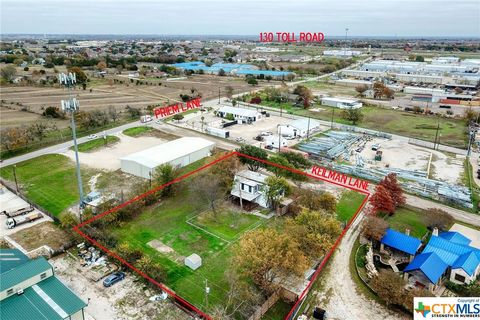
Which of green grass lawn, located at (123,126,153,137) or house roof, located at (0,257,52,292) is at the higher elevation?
house roof, located at (0,257,52,292)

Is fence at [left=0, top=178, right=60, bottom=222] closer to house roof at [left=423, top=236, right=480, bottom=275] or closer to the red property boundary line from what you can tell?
the red property boundary line

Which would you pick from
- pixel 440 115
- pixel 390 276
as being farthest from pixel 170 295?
pixel 440 115

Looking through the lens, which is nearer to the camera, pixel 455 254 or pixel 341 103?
pixel 455 254

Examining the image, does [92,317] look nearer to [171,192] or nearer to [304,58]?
[171,192]

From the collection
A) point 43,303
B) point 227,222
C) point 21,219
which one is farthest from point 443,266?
point 21,219

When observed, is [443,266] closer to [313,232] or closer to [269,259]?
[313,232]

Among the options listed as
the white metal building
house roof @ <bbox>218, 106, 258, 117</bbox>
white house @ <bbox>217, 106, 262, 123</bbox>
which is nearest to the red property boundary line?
white house @ <bbox>217, 106, 262, 123</bbox>
